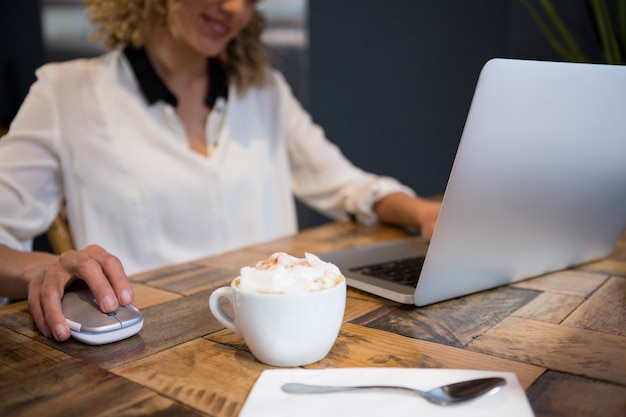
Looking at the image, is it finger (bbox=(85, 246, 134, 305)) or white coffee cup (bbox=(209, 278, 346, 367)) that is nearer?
white coffee cup (bbox=(209, 278, 346, 367))

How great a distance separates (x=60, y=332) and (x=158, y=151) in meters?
0.87

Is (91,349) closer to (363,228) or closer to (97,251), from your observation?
(97,251)

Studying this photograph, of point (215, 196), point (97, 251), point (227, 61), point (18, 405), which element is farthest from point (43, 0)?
point (18, 405)

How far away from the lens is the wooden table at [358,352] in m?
0.49

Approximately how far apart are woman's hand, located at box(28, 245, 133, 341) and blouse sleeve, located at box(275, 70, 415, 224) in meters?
0.83

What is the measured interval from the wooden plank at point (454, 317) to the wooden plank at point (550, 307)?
0.04 feet

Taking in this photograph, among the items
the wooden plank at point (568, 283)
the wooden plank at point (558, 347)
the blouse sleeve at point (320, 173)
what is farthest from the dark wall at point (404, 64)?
the wooden plank at point (558, 347)

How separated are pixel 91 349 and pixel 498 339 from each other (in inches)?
17.7

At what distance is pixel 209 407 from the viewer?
0.47 m

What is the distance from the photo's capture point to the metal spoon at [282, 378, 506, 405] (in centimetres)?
46

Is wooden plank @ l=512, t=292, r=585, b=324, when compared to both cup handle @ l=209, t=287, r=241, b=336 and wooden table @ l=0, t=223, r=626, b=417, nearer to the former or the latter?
wooden table @ l=0, t=223, r=626, b=417

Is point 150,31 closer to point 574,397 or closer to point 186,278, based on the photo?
point 186,278

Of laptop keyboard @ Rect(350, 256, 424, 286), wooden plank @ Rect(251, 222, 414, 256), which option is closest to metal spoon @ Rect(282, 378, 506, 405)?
laptop keyboard @ Rect(350, 256, 424, 286)

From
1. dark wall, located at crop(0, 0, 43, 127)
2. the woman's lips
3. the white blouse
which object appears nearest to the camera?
the white blouse
